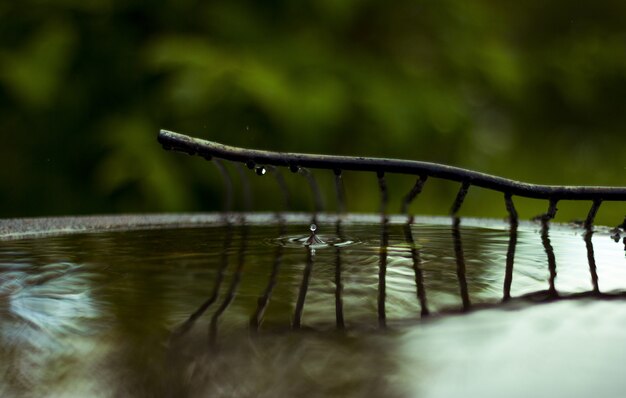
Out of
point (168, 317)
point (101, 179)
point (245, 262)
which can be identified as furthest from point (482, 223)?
point (101, 179)

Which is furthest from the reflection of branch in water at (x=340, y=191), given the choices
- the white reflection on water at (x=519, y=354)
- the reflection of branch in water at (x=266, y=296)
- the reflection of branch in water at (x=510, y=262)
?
the white reflection on water at (x=519, y=354)

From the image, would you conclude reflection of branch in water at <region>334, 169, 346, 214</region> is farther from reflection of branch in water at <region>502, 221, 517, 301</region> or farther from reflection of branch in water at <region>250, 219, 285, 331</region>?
reflection of branch in water at <region>502, 221, 517, 301</region>

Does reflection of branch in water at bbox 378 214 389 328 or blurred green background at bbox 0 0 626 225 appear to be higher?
blurred green background at bbox 0 0 626 225

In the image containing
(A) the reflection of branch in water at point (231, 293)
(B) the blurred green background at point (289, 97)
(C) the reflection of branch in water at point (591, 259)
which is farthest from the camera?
(B) the blurred green background at point (289, 97)

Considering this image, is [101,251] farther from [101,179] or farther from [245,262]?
[101,179]

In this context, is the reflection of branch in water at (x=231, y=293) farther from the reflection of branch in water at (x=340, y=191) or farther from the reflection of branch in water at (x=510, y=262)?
the reflection of branch in water at (x=510, y=262)

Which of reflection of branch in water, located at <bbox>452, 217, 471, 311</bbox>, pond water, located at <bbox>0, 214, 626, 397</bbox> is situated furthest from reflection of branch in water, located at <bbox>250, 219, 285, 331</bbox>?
reflection of branch in water, located at <bbox>452, 217, 471, 311</bbox>

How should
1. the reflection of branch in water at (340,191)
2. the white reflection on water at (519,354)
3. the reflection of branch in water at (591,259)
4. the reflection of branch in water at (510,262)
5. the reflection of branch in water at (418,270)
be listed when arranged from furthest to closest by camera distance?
the reflection of branch in water at (340,191)
the reflection of branch in water at (591,259)
the reflection of branch in water at (510,262)
the reflection of branch in water at (418,270)
the white reflection on water at (519,354)
